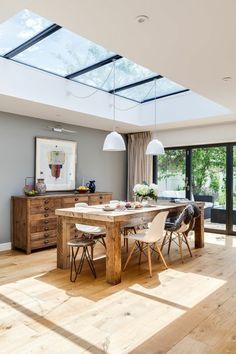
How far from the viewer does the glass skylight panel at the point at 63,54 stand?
3.92m

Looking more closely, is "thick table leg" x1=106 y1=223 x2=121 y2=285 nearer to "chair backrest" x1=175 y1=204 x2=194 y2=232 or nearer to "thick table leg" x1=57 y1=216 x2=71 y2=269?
"thick table leg" x1=57 y1=216 x2=71 y2=269

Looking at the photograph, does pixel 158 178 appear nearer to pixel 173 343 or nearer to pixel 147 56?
pixel 147 56

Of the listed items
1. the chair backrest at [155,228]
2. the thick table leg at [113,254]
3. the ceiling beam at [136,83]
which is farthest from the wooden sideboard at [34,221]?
the ceiling beam at [136,83]

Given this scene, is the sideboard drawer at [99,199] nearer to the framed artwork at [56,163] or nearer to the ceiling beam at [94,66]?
the framed artwork at [56,163]

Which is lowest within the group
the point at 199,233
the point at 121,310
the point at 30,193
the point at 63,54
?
the point at 121,310

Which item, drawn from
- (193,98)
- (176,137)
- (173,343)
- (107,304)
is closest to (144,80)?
(193,98)

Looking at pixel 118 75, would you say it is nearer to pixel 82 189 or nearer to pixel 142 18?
pixel 82 189

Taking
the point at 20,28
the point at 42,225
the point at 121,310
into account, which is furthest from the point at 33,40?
the point at 121,310

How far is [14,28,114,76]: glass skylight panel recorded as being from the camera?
392cm

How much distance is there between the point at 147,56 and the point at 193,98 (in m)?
3.16

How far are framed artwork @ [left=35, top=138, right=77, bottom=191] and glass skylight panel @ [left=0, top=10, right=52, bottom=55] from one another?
6.42ft

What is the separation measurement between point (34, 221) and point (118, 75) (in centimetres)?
289

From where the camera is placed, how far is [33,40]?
3.83m

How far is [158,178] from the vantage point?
745 cm
